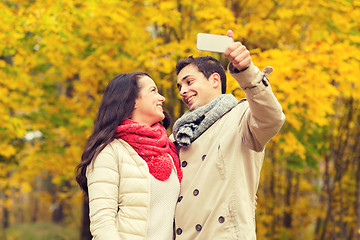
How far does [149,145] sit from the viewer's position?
2.36m

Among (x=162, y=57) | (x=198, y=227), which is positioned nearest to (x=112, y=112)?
(x=198, y=227)

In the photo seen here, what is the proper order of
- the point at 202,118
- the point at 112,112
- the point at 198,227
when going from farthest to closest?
the point at 202,118 < the point at 112,112 < the point at 198,227

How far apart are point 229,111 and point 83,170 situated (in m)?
0.98

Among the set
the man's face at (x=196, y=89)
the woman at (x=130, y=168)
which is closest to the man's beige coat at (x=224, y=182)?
the woman at (x=130, y=168)

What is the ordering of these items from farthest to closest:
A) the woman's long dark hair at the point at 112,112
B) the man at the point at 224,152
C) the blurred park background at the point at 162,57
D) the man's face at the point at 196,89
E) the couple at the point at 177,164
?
the blurred park background at the point at 162,57
the man's face at the point at 196,89
the woman's long dark hair at the point at 112,112
the couple at the point at 177,164
the man at the point at 224,152

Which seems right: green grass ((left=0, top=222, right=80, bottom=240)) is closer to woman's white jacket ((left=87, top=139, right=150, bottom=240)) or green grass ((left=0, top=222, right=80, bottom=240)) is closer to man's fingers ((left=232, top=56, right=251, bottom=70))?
woman's white jacket ((left=87, top=139, right=150, bottom=240))

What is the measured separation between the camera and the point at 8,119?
5516 millimetres

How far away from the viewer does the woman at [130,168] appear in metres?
2.16

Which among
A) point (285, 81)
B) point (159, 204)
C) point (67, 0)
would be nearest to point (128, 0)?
point (67, 0)

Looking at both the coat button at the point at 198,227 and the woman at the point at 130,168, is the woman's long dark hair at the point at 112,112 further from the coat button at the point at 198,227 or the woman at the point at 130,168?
the coat button at the point at 198,227

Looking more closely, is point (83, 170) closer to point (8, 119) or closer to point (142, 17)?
point (8, 119)

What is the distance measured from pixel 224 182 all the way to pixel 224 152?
175mm

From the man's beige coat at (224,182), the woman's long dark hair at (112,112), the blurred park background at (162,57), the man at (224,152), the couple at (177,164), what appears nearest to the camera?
the man at (224,152)

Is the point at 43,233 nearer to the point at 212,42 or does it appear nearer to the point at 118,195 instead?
the point at 118,195
